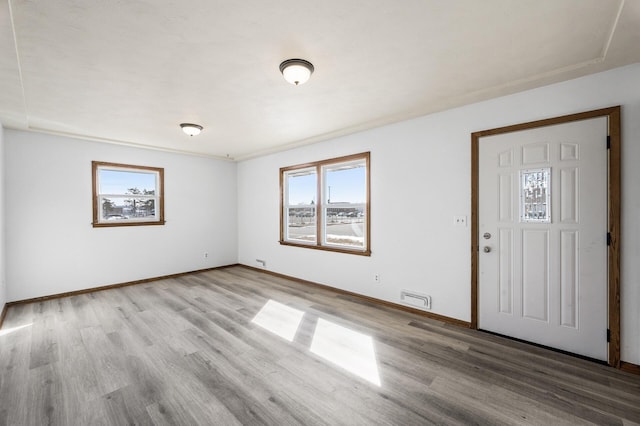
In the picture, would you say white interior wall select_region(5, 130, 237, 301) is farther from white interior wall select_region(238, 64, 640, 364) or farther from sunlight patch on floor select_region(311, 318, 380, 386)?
sunlight patch on floor select_region(311, 318, 380, 386)

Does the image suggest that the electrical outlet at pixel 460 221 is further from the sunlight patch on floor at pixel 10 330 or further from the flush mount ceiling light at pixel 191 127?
the sunlight patch on floor at pixel 10 330

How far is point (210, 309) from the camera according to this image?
386cm

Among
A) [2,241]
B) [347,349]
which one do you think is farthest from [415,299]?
[2,241]

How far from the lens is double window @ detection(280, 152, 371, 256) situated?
14.4ft

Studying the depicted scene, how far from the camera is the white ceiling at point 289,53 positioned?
1.73m

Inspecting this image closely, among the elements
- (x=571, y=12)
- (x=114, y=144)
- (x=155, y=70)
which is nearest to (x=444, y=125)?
(x=571, y=12)

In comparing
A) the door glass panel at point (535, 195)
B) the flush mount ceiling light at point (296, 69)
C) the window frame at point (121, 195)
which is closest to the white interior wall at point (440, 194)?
the door glass panel at point (535, 195)

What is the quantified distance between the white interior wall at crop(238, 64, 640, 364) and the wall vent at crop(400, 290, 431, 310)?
0.25 ft

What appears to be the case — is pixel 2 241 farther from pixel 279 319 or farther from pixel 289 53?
pixel 289 53

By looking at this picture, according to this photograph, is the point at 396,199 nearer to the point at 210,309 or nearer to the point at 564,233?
the point at 564,233

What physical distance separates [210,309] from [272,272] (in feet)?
6.69

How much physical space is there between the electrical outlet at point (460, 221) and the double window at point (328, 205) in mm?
1243

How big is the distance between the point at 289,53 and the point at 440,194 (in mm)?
2382

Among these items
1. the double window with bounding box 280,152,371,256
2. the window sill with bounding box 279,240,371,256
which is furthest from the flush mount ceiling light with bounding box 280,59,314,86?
the window sill with bounding box 279,240,371,256
